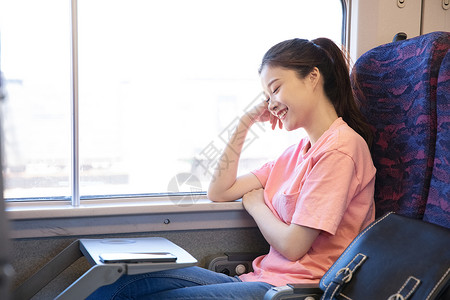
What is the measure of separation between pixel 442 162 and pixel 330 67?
55cm

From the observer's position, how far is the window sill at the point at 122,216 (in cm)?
203

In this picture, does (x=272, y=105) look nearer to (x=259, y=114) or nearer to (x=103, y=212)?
(x=259, y=114)

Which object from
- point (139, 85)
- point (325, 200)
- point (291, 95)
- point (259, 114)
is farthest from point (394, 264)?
point (139, 85)

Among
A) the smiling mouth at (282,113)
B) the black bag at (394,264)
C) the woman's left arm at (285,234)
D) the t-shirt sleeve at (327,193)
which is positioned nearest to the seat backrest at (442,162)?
the black bag at (394,264)

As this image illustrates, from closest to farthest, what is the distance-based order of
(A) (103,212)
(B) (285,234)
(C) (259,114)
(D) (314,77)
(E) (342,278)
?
(E) (342,278), (B) (285,234), (D) (314,77), (A) (103,212), (C) (259,114)

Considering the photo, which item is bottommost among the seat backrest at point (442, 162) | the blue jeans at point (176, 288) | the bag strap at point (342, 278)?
the blue jeans at point (176, 288)

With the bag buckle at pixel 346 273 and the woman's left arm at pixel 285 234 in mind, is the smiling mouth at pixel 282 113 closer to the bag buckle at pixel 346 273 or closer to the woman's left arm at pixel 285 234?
the woman's left arm at pixel 285 234

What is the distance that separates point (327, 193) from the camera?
1798 millimetres

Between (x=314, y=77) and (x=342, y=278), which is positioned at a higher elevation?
(x=314, y=77)

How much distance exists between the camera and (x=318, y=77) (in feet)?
6.53

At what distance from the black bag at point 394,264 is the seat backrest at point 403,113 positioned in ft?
0.76

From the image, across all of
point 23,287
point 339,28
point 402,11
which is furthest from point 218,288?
point 402,11

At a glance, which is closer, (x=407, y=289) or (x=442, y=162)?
(x=407, y=289)

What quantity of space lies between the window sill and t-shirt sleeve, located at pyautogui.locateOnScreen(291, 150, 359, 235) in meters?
0.50
